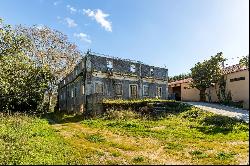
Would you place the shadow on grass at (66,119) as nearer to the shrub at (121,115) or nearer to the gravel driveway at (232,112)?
the shrub at (121,115)

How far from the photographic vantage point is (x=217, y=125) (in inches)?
876

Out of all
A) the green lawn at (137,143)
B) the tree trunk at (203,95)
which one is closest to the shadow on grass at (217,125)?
the green lawn at (137,143)

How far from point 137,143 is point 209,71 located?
26258 mm

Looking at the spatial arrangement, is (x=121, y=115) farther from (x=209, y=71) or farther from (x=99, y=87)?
(x=209, y=71)

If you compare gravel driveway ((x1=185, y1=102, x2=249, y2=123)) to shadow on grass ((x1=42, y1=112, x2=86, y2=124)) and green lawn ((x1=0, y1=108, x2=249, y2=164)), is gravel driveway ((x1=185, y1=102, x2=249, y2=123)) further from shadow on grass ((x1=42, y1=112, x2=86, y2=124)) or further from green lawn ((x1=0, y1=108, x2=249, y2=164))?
shadow on grass ((x1=42, y1=112, x2=86, y2=124))

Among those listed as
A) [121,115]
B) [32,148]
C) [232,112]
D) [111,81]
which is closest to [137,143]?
[32,148]

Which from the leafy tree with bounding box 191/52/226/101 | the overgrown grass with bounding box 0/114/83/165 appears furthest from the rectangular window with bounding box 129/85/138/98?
the overgrown grass with bounding box 0/114/83/165

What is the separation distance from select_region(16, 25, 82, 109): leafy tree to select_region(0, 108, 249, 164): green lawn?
25.0 meters

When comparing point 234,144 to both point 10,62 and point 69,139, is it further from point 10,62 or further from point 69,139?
point 10,62

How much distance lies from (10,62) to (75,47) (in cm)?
2858

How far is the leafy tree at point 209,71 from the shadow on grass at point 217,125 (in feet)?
54.4

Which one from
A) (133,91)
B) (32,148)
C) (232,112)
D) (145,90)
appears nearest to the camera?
(32,148)

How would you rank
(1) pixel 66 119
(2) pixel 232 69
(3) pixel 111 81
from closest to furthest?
(1) pixel 66 119 < (3) pixel 111 81 < (2) pixel 232 69

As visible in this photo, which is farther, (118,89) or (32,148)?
(118,89)
